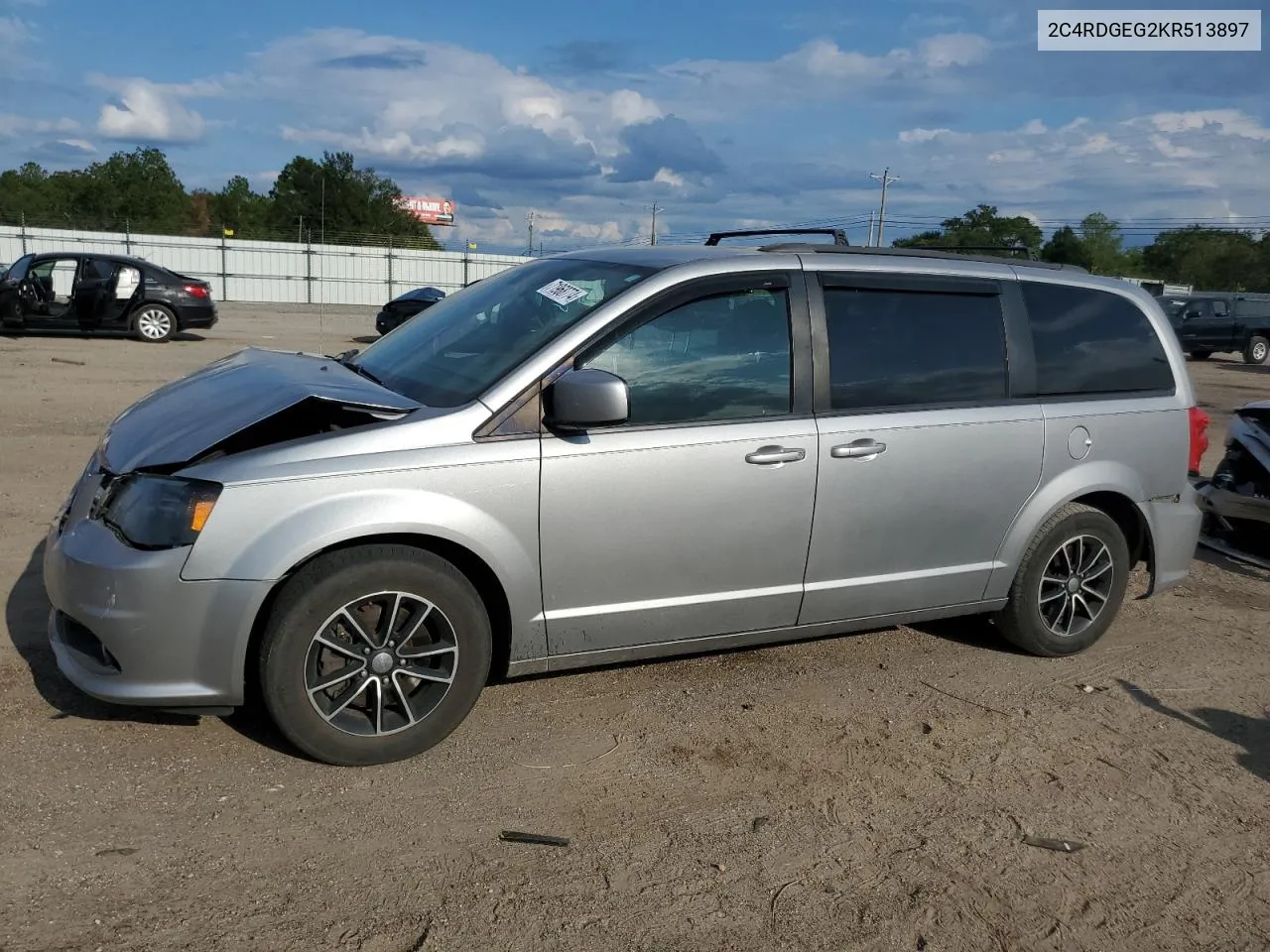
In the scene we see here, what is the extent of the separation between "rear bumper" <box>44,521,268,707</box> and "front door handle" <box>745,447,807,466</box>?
6.06ft

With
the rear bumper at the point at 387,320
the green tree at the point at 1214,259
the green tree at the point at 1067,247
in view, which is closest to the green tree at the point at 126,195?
the rear bumper at the point at 387,320

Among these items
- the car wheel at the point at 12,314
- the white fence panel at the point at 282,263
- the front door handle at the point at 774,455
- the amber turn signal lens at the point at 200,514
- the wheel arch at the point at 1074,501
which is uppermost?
the white fence panel at the point at 282,263

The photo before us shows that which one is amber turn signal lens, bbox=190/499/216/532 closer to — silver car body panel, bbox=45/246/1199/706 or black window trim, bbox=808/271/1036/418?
silver car body panel, bbox=45/246/1199/706

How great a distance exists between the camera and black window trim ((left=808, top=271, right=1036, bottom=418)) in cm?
439

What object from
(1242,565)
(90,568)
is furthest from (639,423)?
(1242,565)

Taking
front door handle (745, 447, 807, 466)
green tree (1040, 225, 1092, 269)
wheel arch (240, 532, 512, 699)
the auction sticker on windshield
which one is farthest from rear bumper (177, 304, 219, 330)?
green tree (1040, 225, 1092, 269)

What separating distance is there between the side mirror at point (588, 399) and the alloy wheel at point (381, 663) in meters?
0.81

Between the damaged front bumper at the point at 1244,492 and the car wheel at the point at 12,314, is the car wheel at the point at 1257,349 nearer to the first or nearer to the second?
the damaged front bumper at the point at 1244,492

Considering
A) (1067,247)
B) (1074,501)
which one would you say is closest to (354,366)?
(1074,501)

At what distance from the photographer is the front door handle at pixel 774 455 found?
4160 millimetres

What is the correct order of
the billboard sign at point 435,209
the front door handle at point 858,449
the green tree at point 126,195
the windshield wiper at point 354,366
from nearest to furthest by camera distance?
the front door handle at point 858,449 → the windshield wiper at point 354,366 → the green tree at point 126,195 → the billboard sign at point 435,209

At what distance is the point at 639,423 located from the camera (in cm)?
402

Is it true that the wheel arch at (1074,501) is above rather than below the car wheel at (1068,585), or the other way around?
above

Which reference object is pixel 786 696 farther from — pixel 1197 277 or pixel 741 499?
pixel 1197 277
